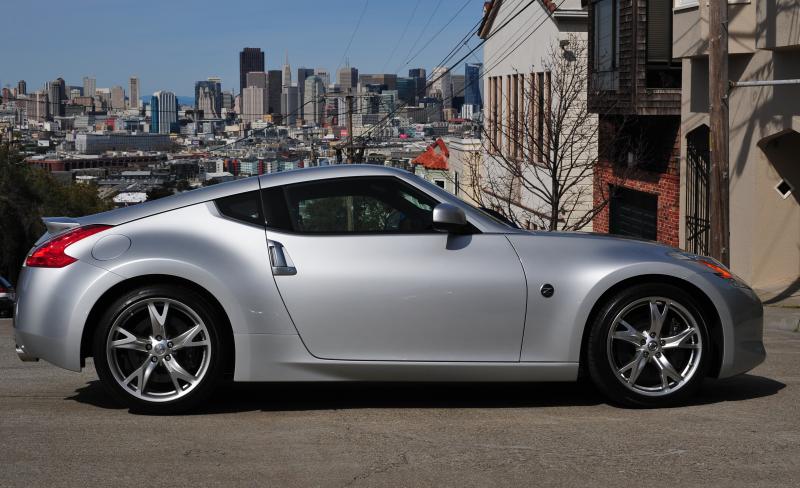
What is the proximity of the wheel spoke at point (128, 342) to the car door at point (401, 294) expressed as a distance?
0.78 m

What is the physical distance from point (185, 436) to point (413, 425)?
1.13m

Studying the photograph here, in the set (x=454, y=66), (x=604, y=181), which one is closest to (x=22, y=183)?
(x=454, y=66)

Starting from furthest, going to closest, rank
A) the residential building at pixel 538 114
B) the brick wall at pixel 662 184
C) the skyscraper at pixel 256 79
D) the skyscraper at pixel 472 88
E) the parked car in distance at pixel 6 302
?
the skyscraper at pixel 256 79, the skyscraper at pixel 472 88, the parked car in distance at pixel 6 302, the residential building at pixel 538 114, the brick wall at pixel 662 184

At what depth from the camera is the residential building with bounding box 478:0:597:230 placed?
76.2 feet

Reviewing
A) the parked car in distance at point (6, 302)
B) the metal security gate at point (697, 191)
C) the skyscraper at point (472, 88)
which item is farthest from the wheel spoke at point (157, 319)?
the skyscraper at point (472, 88)

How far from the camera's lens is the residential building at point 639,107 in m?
21.8

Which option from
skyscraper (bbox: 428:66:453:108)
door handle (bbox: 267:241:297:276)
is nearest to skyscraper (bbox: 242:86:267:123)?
skyscraper (bbox: 428:66:453:108)

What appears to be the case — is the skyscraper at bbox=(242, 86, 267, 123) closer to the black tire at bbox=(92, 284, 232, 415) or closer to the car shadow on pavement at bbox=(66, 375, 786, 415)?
the car shadow on pavement at bbox=(66, 375, 786, 415)

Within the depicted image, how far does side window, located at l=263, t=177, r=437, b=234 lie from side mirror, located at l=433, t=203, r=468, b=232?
0.14 m

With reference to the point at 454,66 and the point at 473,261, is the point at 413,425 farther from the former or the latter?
the point at 454,66

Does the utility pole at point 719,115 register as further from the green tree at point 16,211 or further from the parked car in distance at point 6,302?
the green tree at point 16,211

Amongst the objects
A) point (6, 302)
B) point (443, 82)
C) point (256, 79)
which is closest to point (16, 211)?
point (443, 82)

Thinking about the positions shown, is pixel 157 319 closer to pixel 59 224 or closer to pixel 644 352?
pixel 59 224

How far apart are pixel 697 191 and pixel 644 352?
14.6 m
